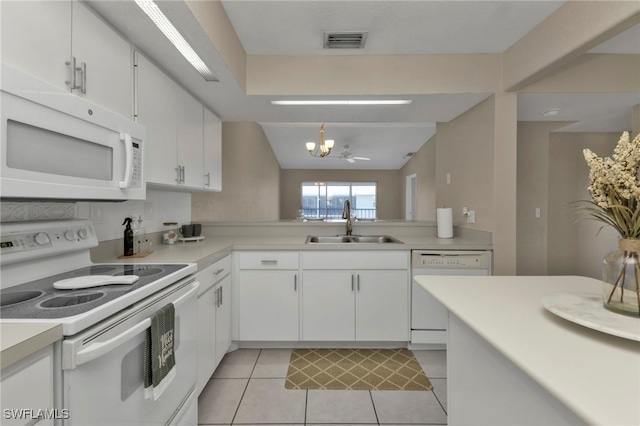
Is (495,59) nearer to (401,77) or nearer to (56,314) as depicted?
(401,77)

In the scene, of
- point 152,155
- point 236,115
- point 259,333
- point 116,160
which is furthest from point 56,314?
point 236,115

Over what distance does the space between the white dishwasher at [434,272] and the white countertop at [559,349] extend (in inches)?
47.1

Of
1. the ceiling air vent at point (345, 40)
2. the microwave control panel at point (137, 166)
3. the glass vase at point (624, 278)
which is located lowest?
the glass vase at point (624, 278)

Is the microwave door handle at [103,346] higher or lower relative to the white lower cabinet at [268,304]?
higher

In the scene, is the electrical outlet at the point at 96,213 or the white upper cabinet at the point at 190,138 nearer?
the electrical outlet at the point at 96,213

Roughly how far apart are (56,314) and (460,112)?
3139 millimetres

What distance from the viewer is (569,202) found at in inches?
147

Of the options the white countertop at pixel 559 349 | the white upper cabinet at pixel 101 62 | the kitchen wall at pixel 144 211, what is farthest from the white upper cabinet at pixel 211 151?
Answer: the white countertop at pixel 559 349

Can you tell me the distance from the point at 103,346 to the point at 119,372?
0.18 meters

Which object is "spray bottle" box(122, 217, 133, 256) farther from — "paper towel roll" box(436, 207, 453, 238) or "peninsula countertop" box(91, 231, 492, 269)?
"paper towel roll" box(436, 207, 453, 238)

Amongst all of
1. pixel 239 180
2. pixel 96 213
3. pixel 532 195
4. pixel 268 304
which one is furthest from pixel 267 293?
pixel 532 195

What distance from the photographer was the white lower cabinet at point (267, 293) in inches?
96.0

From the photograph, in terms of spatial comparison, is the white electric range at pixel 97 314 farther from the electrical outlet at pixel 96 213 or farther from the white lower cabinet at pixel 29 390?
the electrical outlet at pixel 96 213

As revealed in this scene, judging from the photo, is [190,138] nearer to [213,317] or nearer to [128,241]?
[128,241]
